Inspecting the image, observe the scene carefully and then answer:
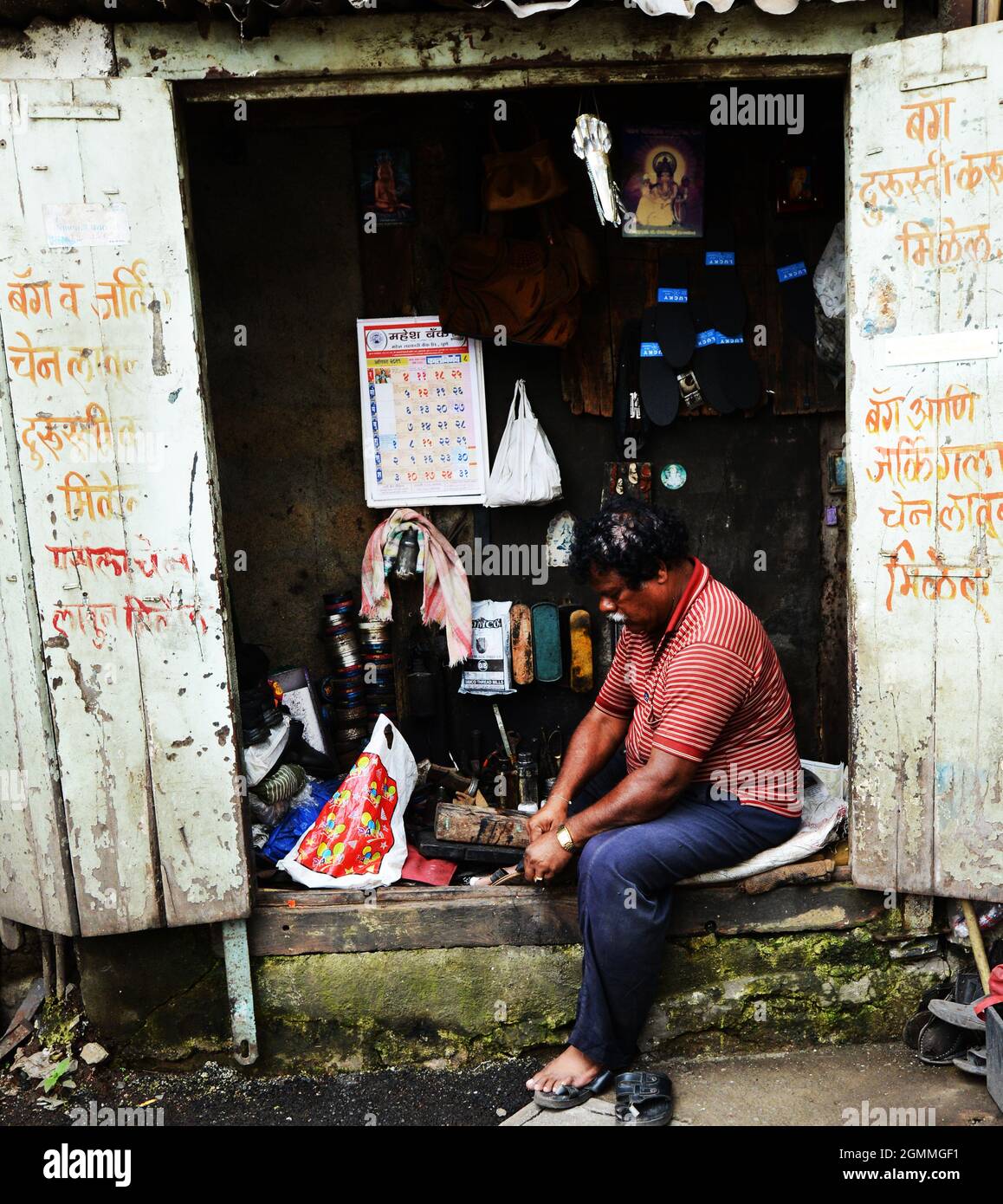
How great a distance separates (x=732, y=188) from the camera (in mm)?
4320

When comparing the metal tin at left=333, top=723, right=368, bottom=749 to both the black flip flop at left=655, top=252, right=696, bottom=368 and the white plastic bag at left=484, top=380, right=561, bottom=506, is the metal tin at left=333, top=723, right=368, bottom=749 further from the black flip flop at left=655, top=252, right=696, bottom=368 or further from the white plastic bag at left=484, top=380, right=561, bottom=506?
the black flip flop at left=655, top=252, right=696, bottom=368

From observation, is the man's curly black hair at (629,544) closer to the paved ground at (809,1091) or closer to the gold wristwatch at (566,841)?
the gold wristwatch at (566,841)

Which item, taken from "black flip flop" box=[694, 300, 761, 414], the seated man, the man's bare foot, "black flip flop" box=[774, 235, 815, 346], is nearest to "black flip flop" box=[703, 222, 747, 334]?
"black flip flop" box=[694, 300, 761, 414]

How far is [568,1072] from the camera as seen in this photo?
3299 millimetres

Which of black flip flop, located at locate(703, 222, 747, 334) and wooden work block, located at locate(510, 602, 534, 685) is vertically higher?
black flip flop, located at locate(703, 222, 747, 334)

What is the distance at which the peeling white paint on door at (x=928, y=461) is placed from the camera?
3.03 meters

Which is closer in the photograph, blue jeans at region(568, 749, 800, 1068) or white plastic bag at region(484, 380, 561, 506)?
blue jeans at region(568, 749, 800, 1068)

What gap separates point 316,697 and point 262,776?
75 centimetres

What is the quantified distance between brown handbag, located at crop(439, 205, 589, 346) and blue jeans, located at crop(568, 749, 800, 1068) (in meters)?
2.04

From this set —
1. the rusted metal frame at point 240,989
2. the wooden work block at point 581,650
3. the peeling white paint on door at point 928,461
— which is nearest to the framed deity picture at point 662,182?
the peeling white paint on door at point 928,461

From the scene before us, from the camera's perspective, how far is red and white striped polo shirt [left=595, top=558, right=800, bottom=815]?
3.27 m

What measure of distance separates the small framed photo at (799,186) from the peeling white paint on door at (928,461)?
112 cm

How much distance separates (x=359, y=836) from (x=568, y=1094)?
112 cm

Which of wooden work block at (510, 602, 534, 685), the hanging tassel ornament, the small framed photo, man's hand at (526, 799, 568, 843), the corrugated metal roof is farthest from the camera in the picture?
wooden work block at (510, 602, 534, 685)
